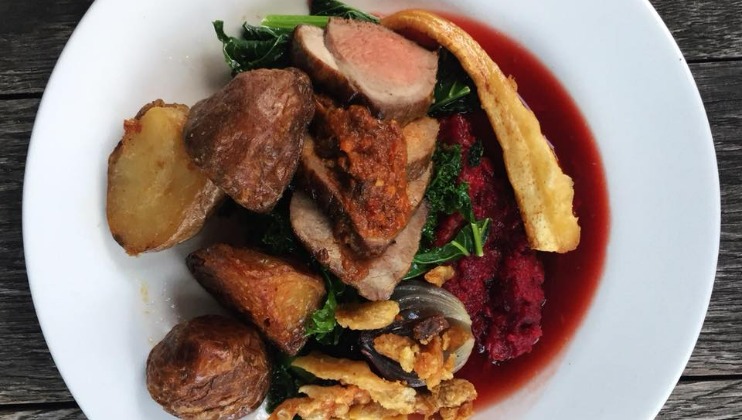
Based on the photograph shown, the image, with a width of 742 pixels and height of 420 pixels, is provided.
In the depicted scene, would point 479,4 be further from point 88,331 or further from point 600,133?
point 88,331

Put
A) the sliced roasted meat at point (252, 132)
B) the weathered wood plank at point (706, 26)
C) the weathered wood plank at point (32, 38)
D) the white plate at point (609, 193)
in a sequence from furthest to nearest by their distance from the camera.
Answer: the weathered wood plank at point (706, 26) → the weathered wood plank at point (32, 38) → the white plate at point (609, 193) → the sliced roasted meat at point (252, 132)

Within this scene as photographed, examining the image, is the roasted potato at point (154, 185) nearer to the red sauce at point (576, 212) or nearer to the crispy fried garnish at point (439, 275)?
the crispy fried garnish at point (439, 275)

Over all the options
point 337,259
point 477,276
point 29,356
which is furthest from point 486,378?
point 29,356

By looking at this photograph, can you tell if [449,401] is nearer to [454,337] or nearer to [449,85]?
[454,337]

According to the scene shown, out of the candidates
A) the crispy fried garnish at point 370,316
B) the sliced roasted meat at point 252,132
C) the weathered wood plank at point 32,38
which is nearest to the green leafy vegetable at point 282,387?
the crispy fried garnish at point 370,316

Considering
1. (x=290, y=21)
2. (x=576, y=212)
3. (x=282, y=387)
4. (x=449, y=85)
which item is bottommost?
(x=282, y=387)

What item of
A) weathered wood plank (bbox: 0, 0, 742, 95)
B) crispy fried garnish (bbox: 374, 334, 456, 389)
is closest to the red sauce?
crispy fried garnish (bbox: 374, 334, 456, 389)

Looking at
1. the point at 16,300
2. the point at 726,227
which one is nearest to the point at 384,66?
the point at 726,227
